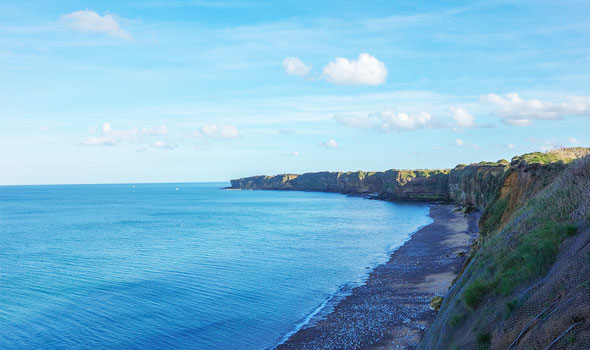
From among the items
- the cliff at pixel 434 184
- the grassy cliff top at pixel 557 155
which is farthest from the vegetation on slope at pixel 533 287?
the cliff at pixel 434 184

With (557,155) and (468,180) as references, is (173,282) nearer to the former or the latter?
(557,155)

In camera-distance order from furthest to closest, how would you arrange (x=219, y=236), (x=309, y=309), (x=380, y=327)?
(x=219, y=236), (x=309, y=309), (x=380, y=327)

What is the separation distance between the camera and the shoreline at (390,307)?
70.5 ft

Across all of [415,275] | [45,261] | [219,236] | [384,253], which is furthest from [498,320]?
[219,236]

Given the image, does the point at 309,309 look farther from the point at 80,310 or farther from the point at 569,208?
the point at 569,208

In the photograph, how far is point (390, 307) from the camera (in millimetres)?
26516

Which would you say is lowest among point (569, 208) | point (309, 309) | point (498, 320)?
point (309, 309)

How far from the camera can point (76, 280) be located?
36.2 m

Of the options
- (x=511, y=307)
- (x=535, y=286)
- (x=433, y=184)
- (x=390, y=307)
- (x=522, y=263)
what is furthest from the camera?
(x=433, y=184)

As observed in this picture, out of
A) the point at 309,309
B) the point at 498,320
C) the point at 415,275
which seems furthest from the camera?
the point at 415,275

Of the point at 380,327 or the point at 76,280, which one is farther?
the point at 76,280

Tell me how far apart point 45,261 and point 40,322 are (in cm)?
2142

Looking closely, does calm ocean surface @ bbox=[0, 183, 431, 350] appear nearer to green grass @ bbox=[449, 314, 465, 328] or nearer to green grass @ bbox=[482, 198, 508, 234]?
green grass @ bbox=[482, 198, 508, 234]

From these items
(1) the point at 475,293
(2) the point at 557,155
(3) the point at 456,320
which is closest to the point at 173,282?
(3) the point at 456,320
